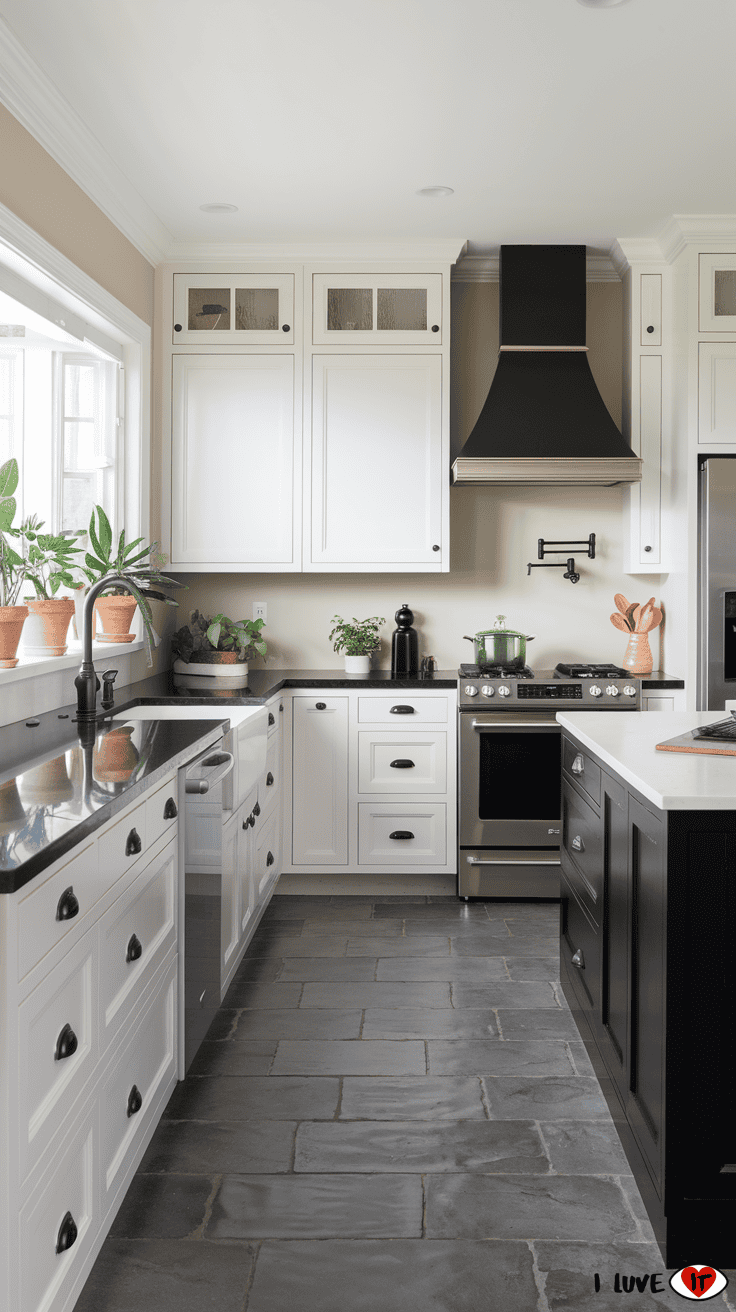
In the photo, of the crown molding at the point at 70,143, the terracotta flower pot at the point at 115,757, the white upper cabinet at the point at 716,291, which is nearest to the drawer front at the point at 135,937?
the terracotta flower pot at the point at 115,757

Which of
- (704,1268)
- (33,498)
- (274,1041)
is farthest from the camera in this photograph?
(33,498)

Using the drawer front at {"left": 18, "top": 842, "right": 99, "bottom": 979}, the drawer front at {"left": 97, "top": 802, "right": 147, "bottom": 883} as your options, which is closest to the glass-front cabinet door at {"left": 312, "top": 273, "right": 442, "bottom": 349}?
the drawer front at {"left": 97, "top": 802, "right": 147, "bottom": 883}

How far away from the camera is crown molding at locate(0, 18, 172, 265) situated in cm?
258

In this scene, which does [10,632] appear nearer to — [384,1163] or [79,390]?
[79,390]

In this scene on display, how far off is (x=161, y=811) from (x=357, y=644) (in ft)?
7.49

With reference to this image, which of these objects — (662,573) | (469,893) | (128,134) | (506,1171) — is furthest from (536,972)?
(128,134)

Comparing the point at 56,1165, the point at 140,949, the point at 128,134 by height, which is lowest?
the point at 56,1165

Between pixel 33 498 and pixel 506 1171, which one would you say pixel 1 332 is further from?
pixel 506 1171

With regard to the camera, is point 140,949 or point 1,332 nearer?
point 140,949

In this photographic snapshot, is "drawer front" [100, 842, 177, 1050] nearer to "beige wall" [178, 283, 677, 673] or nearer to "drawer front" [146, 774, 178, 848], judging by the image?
"drawer front" [146, 774, 178, 848]

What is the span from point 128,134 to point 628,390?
2.33 m

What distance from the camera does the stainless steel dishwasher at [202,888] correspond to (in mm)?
2389

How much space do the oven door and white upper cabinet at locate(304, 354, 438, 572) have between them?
0.75 metres

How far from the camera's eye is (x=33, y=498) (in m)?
3.29
